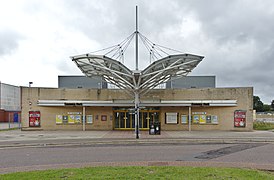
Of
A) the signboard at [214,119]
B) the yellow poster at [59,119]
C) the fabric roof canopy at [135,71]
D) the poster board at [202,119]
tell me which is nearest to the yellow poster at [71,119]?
the yellow poster at [59,119]

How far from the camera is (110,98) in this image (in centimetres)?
2712

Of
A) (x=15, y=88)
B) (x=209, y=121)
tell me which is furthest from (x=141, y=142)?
(x=15, y=88)

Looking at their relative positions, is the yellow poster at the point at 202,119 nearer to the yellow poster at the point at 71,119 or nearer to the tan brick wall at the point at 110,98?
the tan brick wall at the point at 110,98

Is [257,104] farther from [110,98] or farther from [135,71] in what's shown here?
[135,71]

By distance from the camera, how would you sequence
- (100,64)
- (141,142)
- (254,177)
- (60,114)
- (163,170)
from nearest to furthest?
1. (254,177)
2. (163,170)
3. (141,142)
4. (100,64)
5. (60,114)

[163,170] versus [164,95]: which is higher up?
[164,95]

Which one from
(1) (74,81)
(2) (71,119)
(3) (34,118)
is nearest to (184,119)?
(2) (71,119)

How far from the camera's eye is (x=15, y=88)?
56.1 m

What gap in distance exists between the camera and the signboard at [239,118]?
1021 inches

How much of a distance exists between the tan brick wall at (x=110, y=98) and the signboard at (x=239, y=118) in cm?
30

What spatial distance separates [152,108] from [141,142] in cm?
1021

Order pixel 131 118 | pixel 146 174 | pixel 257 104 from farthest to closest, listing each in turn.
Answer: pixel 257 104 < pixel 131 118 < pixel 146 174

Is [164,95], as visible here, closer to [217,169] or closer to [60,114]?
[60,114]

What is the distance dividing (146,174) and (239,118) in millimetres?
20956
